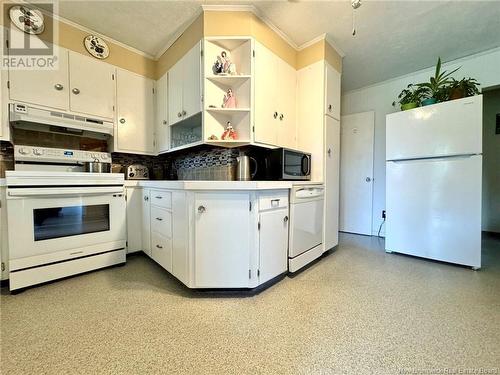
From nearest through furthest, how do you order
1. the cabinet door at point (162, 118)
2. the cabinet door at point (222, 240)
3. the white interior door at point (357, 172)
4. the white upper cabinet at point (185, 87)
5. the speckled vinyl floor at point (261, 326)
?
the speckled vinyl floor at point (261, 326), the cabinet door at point (222, 240), the white upper cabinet at point (185, 87), the cabinet door at point (162, 118), the white interior door at point (357, 172)

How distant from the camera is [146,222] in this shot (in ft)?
7.60

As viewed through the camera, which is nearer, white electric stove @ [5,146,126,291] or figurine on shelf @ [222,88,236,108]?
white electric stove @ [5,146,126,291]

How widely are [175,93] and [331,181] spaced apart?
204 cm

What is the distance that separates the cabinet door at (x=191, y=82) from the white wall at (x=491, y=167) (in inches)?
178

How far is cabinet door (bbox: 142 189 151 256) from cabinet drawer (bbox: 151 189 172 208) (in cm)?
15

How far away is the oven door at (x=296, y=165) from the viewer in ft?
6.71

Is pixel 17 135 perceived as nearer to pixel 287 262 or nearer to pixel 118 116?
pixel 118 116

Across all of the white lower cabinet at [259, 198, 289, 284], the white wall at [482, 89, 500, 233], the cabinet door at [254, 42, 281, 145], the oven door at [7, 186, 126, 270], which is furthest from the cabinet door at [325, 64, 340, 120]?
the white wall at [482, 89, 500, 233]

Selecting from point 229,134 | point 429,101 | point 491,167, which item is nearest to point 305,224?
point 229,134

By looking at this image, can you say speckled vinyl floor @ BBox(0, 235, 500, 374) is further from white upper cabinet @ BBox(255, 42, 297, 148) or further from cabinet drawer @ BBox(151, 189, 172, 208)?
white upper cabinet @ BBox(255, 42, 297, 148)

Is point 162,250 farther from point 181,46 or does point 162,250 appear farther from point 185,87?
point 181,46

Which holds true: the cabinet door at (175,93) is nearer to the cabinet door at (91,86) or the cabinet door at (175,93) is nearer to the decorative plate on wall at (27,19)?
the cabinet door at (91,86)

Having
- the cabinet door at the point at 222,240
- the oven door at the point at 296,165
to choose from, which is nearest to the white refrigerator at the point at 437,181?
the oven door at the point at 296,165

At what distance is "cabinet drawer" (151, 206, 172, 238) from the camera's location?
1867mm
